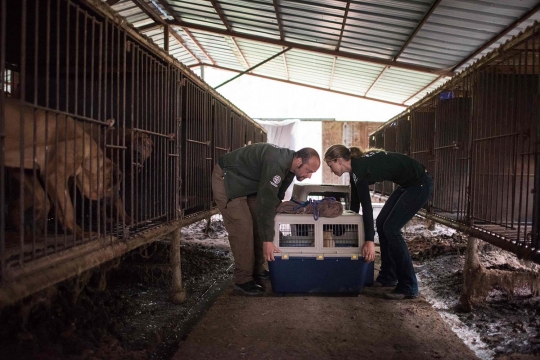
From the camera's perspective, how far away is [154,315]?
13.1ft

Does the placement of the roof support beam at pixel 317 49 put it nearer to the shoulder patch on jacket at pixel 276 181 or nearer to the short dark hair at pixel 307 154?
the short dark hair at pixel 307 154

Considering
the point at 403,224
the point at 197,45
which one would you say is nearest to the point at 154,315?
the point at 403,224

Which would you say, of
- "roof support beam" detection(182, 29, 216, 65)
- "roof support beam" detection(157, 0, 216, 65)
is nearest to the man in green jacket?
"roof support beam" detection(157, 0, 216, 65)

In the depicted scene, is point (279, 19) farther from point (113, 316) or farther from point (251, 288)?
point (113, 316)

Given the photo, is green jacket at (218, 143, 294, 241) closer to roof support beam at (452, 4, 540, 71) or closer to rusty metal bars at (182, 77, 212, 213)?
rusty metal bars at (182, 77, 212, 213)

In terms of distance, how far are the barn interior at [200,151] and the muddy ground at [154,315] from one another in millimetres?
38

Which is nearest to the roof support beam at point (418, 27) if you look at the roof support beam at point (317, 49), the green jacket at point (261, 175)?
the roof support beam at point (317, 49)

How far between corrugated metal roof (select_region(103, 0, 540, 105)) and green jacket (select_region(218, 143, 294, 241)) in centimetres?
371

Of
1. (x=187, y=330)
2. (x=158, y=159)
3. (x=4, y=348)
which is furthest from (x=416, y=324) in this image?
(x=4, y=348)

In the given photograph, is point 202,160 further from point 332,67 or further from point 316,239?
point 332,67

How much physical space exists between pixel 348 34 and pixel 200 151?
16.4 ft

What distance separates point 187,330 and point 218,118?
3.42m

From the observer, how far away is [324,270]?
4223mm

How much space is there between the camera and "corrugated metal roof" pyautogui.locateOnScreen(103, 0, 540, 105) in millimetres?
6832
